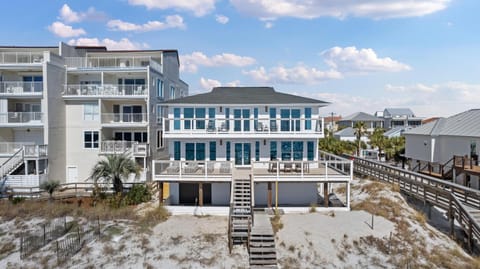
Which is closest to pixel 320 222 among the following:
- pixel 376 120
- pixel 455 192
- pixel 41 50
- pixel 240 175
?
pixel 240 175

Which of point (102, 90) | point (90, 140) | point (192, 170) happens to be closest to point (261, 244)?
point (192, 170)

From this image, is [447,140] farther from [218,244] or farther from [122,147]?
[122,147]

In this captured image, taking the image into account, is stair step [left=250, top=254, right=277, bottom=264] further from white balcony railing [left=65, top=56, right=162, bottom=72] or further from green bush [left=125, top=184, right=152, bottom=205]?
white balcony railing [left=65, top=56, right=162, bottom=72]

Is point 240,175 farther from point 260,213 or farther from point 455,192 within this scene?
point 455,192

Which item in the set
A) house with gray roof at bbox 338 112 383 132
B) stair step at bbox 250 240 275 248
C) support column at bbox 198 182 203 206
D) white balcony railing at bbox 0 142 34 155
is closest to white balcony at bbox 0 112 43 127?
white balcony railing at bbox 0 142 34 155

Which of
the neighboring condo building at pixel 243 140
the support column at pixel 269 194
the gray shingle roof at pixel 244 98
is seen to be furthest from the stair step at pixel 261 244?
the gray shingle roof at pixel 244 98

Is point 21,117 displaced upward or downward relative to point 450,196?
upward
